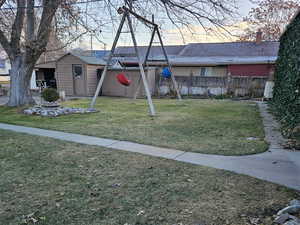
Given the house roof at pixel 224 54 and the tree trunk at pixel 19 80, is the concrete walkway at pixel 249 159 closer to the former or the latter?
the tree trunk at pixel 19 80

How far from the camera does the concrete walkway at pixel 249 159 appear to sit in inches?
114

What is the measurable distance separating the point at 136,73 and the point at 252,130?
10174 millimetres

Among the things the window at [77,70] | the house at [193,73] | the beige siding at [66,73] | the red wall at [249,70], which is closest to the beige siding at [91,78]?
the house at [193,73]

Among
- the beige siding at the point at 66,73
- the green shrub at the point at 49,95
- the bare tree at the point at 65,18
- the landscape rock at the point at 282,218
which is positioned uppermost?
the bare tree at the point at 65,18

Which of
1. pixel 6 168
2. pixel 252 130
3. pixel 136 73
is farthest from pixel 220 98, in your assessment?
pixel 6 168

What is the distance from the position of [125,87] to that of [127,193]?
12656 mm

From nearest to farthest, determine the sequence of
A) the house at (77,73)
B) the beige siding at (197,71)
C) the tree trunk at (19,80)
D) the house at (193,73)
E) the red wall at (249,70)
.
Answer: the tree trunk at (19,80) < the house at (193,73) < the red wall at (249,70) < the house at (77,73) < the beige siding at (197,71)

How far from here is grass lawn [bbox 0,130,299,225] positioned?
2.08m

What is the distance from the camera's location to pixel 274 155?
3633 mm

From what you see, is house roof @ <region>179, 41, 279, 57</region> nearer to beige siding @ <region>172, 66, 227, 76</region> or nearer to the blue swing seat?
beige siding @ <region>172, 66, 227, 76</region>

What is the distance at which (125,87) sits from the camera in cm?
1483

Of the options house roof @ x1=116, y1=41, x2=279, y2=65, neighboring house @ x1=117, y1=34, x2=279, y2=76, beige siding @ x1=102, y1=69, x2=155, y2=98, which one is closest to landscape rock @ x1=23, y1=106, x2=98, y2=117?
neighboring house @ x1=117, y1=34, x2=279, y2=76

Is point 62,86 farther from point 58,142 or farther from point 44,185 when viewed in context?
point 44,185

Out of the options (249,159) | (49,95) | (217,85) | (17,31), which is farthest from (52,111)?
(217,85)
